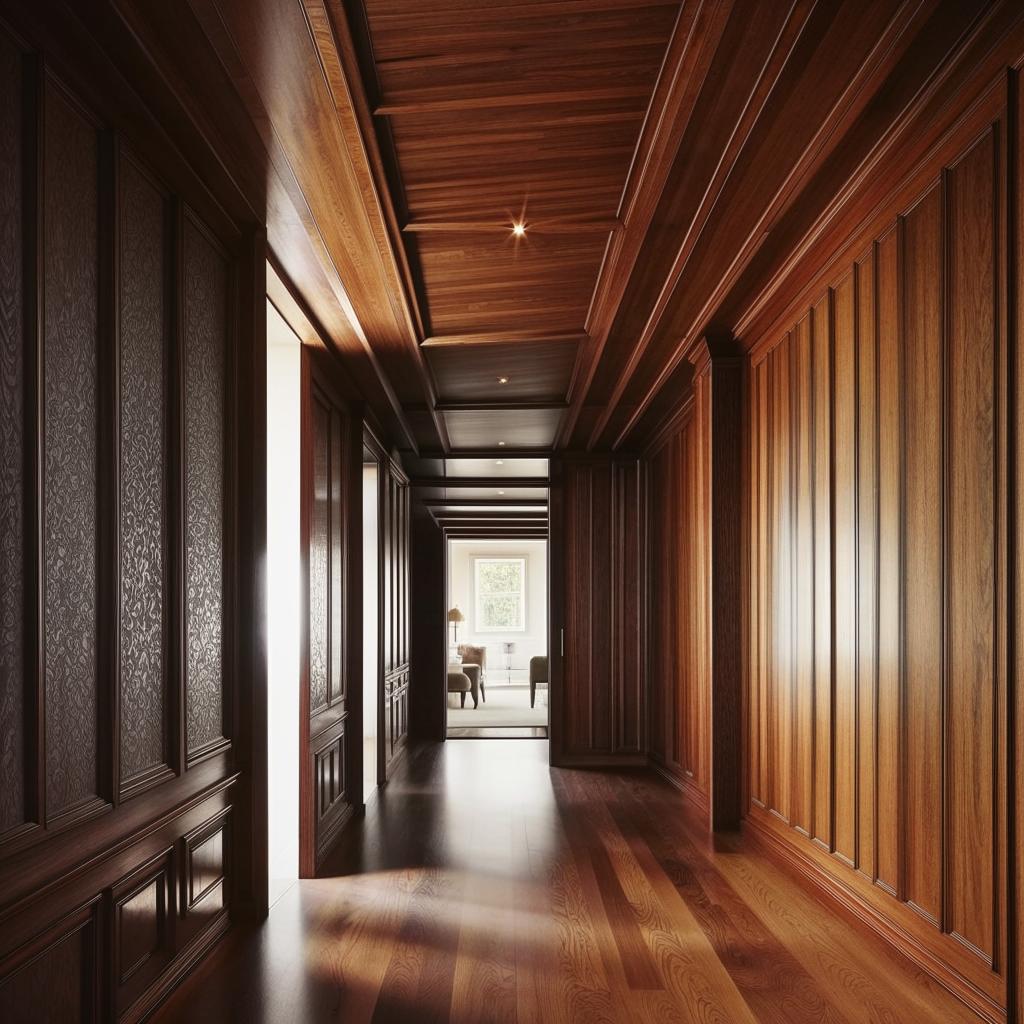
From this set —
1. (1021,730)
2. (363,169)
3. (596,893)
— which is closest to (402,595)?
(596,893)

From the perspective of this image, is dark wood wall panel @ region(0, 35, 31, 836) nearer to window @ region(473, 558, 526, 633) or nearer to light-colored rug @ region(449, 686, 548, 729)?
light-colored rug @ region(449, 686, 548, 729)

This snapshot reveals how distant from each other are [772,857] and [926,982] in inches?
57.3

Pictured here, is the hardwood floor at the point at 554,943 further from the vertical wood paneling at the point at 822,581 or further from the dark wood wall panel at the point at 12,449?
the dark wood wall panel at the point at 12,449

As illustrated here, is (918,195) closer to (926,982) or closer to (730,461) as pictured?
(730,461)

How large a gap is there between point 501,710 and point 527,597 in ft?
12.9

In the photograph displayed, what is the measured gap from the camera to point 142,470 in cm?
241

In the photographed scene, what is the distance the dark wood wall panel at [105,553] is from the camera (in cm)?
181

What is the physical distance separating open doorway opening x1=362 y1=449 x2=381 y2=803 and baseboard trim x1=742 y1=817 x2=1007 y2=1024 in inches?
103

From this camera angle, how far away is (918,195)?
280cm

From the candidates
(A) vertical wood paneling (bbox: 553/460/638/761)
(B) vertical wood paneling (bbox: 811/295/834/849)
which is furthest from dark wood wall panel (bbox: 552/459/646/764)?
(B) vertical wood paneling (bbox: 811/295/834/849)

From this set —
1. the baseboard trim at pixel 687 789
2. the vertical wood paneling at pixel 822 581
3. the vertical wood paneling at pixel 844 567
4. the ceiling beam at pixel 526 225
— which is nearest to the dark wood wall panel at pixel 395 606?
the baseboard trim at pixel 687 789

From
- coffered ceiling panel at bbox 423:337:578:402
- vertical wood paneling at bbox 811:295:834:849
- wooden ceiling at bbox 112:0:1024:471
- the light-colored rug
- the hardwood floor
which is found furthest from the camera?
the light-colored rug

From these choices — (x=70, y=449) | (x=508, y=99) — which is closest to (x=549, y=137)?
(x=508, y=99)

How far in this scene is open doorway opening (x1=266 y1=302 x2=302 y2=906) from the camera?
4191 mm
